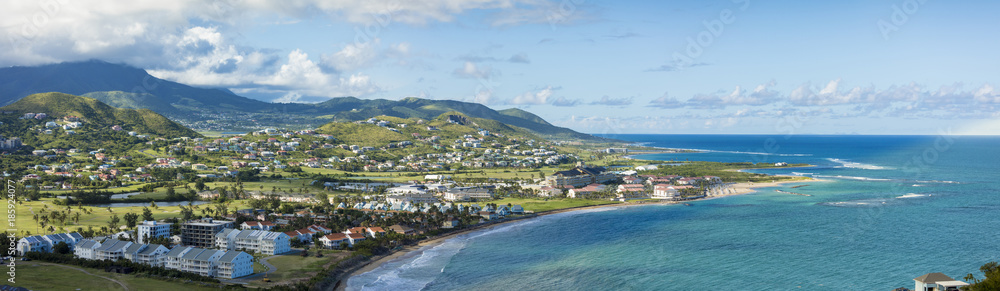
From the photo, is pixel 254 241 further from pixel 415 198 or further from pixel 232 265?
pixel 415 198

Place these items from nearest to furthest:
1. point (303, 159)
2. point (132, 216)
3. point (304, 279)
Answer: point (304, 279)
point (132, 216)
point (303, 159)

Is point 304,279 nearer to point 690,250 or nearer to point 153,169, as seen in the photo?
point 690,250

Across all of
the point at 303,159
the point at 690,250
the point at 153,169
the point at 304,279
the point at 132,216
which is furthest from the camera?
the point at 303,159

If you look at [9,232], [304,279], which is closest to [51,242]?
[9,232]

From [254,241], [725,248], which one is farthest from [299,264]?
[725,248]

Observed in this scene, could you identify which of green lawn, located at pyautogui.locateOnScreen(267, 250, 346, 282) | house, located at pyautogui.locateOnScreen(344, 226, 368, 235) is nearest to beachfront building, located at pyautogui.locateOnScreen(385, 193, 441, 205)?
house, located at pyautogui.locateOnScreen(344, 226, 368, 235)

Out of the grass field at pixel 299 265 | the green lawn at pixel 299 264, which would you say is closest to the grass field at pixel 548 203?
the grass field at pixel 299 265

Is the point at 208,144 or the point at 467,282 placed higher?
the point at 208,144

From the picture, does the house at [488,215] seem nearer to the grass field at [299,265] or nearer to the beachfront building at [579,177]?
the grass field at [299,265]
